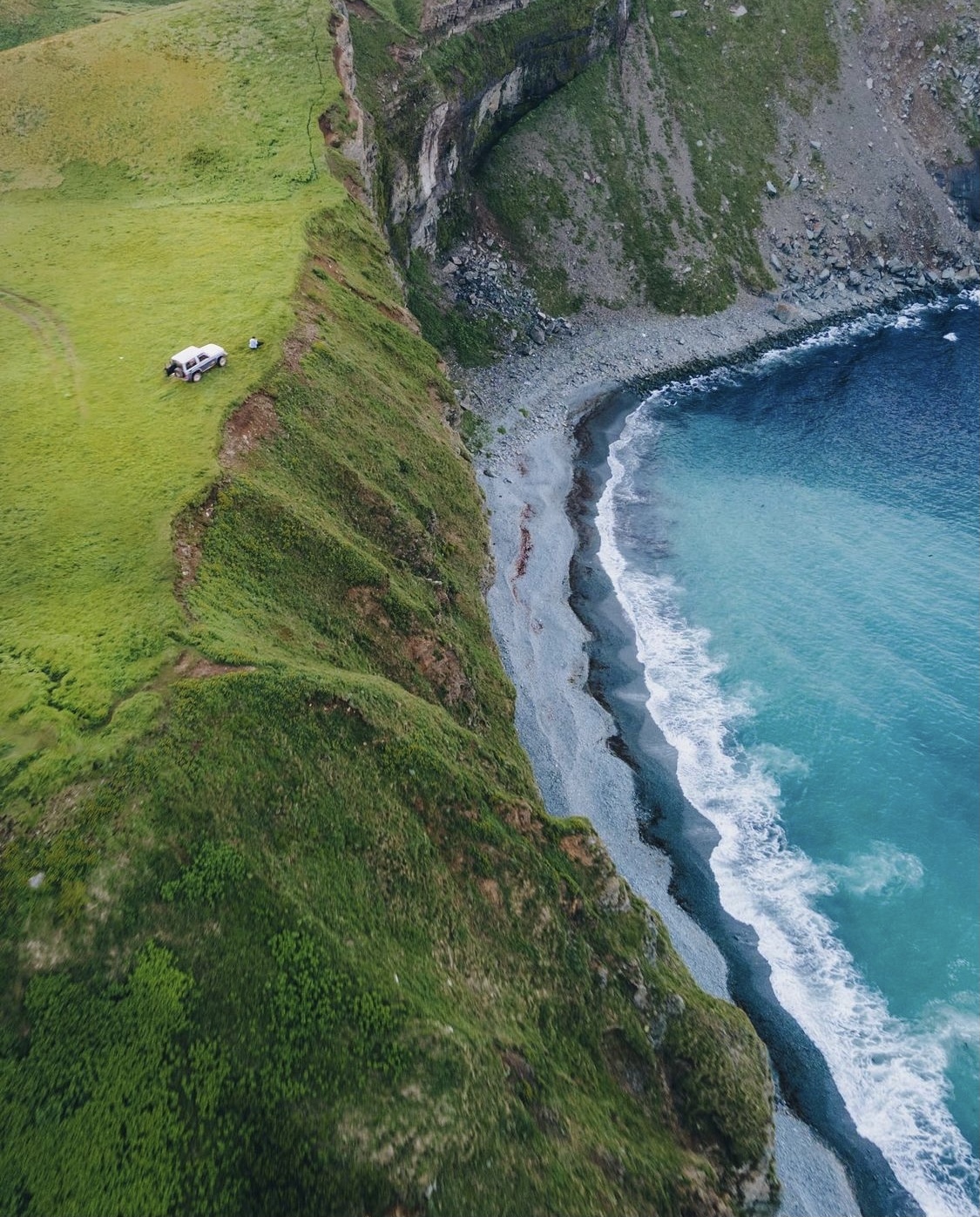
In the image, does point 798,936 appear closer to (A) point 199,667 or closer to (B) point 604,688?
(B) point 604,688

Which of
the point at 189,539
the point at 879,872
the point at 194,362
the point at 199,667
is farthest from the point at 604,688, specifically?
the point at 194,362

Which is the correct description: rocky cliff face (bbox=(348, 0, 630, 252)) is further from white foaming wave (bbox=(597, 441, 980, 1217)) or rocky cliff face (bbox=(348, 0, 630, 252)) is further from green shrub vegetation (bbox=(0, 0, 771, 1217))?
white foaming wave (bbox=(597, 441, 980, 1217))

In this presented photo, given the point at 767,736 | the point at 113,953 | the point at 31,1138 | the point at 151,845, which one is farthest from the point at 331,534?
the point at 767,736

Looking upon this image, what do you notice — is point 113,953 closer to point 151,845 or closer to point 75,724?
point 151,845

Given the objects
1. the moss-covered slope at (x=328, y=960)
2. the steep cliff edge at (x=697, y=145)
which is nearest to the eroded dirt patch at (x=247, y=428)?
the moss-covered slope at (x=328, y=960)

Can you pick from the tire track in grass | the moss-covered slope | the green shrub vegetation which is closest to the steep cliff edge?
the tire track in grass
